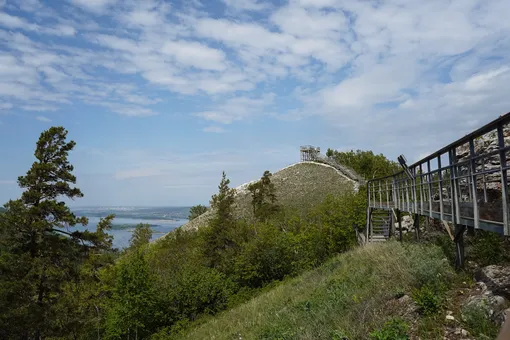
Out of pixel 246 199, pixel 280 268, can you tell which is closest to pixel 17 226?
pixel 280 268

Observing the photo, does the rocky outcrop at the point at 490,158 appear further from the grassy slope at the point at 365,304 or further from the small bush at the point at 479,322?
the small bush at the point at 479,322

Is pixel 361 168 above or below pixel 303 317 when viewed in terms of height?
above

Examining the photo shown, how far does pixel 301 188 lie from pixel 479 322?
68.2 meters

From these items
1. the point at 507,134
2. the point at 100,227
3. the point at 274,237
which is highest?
the point at 507,134

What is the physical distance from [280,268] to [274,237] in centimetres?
374

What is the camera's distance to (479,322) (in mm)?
5547

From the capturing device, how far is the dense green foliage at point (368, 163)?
260ft

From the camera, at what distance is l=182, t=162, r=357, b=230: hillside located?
66375 millimetres

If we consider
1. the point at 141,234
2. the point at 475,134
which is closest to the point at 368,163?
the point at 141,234

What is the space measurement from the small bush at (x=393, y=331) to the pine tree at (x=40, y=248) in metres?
19.0

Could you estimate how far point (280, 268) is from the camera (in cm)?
4244

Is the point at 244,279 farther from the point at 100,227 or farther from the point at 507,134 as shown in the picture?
the point at 507,134

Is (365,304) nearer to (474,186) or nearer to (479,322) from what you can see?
(479,322)

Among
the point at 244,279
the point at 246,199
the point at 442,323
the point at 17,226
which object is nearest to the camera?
the point at 442,323
